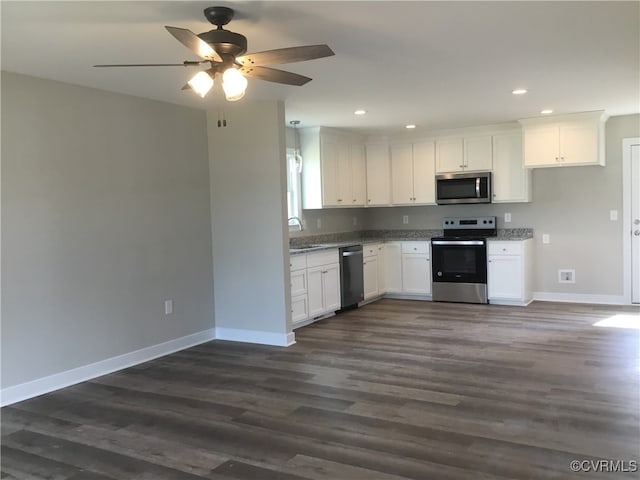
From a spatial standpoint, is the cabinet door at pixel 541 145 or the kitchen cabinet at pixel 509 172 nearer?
the cabinet door at pixel 541 145

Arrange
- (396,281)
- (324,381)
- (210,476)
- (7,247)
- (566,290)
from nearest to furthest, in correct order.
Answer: (210,476), (7,247), (324,381), (566,290), (396,281)

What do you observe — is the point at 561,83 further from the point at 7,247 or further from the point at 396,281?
the point at 7,247

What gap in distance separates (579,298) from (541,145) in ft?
6.62

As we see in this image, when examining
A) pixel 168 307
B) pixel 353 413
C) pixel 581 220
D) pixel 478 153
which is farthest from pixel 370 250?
pixel 353 413

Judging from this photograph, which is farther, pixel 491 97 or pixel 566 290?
pixel 566 290

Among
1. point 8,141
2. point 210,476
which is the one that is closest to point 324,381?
point 210,476

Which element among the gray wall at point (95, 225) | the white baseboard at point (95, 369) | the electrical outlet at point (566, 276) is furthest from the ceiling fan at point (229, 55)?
the electrical outlet at point (566, 276)

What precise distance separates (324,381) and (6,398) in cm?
Result: 226

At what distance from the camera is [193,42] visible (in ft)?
8.57

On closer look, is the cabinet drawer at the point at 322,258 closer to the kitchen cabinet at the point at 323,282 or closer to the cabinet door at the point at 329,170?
the kitchen cabinet at the point at 323,282

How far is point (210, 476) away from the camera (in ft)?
8.70

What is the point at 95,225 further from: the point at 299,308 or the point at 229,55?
the point at 299,308

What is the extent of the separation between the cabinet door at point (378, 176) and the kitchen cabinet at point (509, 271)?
5.50 ft

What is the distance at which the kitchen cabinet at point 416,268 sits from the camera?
728cm
